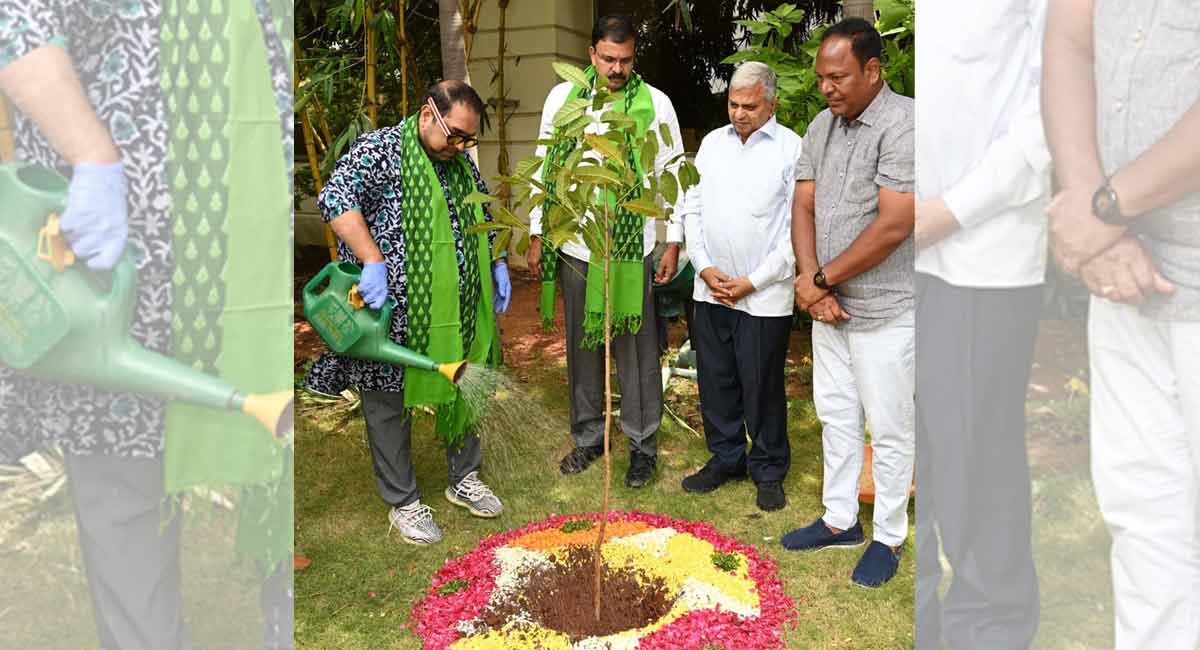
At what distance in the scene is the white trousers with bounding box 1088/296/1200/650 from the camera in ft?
4.98

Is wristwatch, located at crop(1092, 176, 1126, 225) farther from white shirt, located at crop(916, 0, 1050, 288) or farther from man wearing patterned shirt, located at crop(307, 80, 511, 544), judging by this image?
man wearing patterned shirt, located at crop(307, 80, 511, 544)

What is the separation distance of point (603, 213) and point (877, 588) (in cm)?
151

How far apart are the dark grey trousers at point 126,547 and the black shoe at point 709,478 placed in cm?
253

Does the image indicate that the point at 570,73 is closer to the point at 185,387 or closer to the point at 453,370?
the point at 453,370

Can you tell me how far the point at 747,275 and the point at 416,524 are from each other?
62.0 inches

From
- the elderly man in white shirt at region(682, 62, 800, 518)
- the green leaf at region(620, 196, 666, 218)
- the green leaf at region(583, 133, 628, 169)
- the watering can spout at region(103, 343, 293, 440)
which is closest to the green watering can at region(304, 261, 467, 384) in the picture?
the green leaf at region(620, 196, 666, 218)

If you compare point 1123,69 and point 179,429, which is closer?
point 1123,69

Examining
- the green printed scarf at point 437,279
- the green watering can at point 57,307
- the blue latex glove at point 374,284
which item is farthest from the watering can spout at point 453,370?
the green watering can at point 57,307

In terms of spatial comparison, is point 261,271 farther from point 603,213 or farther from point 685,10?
point 685,10

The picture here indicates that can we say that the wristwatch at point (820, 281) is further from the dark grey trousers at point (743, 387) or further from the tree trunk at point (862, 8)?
the tree trunk at point (862, 8)

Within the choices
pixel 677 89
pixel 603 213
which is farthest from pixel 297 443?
pixel 677 89

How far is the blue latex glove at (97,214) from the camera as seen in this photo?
1519 mm

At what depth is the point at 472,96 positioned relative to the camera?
10.5ft

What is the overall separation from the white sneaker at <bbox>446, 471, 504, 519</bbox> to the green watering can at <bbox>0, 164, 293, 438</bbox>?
2.18 metres
